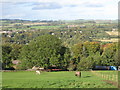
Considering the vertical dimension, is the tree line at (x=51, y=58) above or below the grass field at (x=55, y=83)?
below

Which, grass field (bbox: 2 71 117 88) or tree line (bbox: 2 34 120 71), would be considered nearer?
grass field (bbox: 2 71 117 88)

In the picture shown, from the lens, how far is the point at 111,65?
172ft

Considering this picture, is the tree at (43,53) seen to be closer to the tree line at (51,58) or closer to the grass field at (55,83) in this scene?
the tree line at (51,58)

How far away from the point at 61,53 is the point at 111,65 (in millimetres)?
11333

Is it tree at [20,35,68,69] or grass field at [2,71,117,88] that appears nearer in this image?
grass field at [2,71,117,88]

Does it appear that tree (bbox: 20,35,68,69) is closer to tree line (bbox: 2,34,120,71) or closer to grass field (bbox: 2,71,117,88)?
tree line (bbox: 2,34,120,71)

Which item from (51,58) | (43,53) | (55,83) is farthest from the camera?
(43,53)

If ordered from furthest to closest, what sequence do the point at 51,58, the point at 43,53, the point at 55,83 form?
the point at 43,53 < the point at 51,58 < the point at 55,83

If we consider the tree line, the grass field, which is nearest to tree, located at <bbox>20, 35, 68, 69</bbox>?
the tree line

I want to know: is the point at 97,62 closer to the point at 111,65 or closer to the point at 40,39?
the point at 111,65

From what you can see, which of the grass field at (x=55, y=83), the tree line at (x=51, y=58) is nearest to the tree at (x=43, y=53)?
the tree line at (x=51, y=58)

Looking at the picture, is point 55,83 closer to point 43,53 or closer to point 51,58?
point 51,58

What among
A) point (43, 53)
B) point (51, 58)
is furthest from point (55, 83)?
point (43, 53)

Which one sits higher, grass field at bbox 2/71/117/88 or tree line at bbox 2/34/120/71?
grass field at bbox 2/71/117/88
